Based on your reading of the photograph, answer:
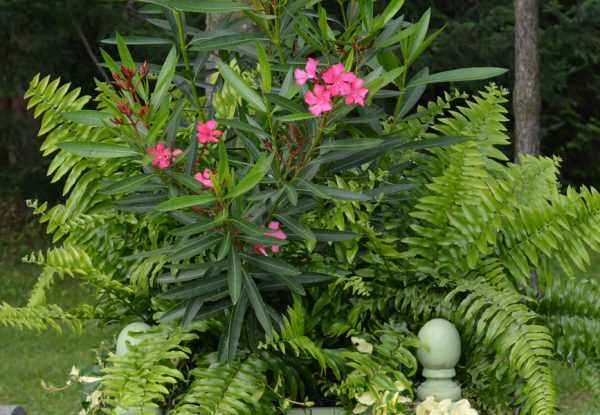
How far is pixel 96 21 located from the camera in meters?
9.81

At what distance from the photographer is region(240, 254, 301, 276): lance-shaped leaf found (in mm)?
1985

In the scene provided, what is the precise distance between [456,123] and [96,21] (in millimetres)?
8038

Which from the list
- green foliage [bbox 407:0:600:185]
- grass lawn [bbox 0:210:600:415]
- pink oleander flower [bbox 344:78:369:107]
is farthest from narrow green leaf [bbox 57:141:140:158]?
green foliage [bbox 407:0:600:185]

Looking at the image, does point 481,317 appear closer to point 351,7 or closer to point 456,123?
point 456,123

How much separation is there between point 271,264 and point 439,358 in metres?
0.48

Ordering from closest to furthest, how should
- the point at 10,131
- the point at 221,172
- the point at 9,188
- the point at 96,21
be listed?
1. the point at 221,172
2. the point at 96,21
3. the point at 10,131
4. the point at 9,188

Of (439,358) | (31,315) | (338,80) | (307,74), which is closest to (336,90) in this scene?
(338,80)

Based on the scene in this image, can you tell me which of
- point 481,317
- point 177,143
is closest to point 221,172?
point 177,143

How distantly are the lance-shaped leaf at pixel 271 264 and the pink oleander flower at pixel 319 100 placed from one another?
1.20ft

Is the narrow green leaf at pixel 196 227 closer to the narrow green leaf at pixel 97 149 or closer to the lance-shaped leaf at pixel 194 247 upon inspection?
the lance-shaped leaf at pixel 194 247

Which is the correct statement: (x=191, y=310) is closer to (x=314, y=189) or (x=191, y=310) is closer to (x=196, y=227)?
(x=196, y=227)

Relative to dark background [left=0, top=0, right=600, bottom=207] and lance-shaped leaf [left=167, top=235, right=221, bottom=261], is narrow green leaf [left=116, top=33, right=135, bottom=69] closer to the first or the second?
lance-shaped leaf [left=167, top=235, right=221, bottom=261]

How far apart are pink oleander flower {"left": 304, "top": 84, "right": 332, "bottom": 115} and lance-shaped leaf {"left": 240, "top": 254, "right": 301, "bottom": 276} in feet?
1.20

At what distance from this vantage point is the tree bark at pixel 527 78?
769 centimetres
